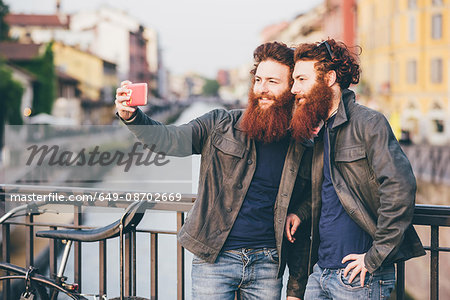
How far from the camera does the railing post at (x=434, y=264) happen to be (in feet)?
9.75

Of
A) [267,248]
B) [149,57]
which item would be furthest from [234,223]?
[149,57]

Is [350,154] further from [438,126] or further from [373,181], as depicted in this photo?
[438,126]

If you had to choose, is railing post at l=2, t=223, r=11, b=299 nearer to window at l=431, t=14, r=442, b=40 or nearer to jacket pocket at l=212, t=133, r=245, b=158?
jacket pocket at l=212, t=133, r=245, b=158

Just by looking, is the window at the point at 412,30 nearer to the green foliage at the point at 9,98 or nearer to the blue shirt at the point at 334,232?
the green foliage at the point at 9,98

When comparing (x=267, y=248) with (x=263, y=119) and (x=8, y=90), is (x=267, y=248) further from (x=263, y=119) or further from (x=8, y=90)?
(x=8, y=90)

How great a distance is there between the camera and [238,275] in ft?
8.94

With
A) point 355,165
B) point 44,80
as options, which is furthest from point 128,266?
point 44,80

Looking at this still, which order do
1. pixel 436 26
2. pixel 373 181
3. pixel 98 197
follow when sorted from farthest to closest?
pixel 436 26 < pixel 98 197 < pixel 373 181

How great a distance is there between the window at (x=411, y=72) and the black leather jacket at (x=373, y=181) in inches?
1463

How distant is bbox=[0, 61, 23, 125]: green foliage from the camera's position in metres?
26.6

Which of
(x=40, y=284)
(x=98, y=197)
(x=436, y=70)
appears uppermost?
(x=436, y=70)

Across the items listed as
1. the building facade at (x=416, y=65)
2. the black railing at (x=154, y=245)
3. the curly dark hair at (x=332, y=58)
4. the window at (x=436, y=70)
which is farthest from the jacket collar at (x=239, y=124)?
the window at (x=436, y=70)

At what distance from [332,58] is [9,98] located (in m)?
26.6

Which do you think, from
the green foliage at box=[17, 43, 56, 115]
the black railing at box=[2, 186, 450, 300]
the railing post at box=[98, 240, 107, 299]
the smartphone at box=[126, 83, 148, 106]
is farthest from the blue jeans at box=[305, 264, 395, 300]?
the green foliage at box=[17, 43, 56, 115]
